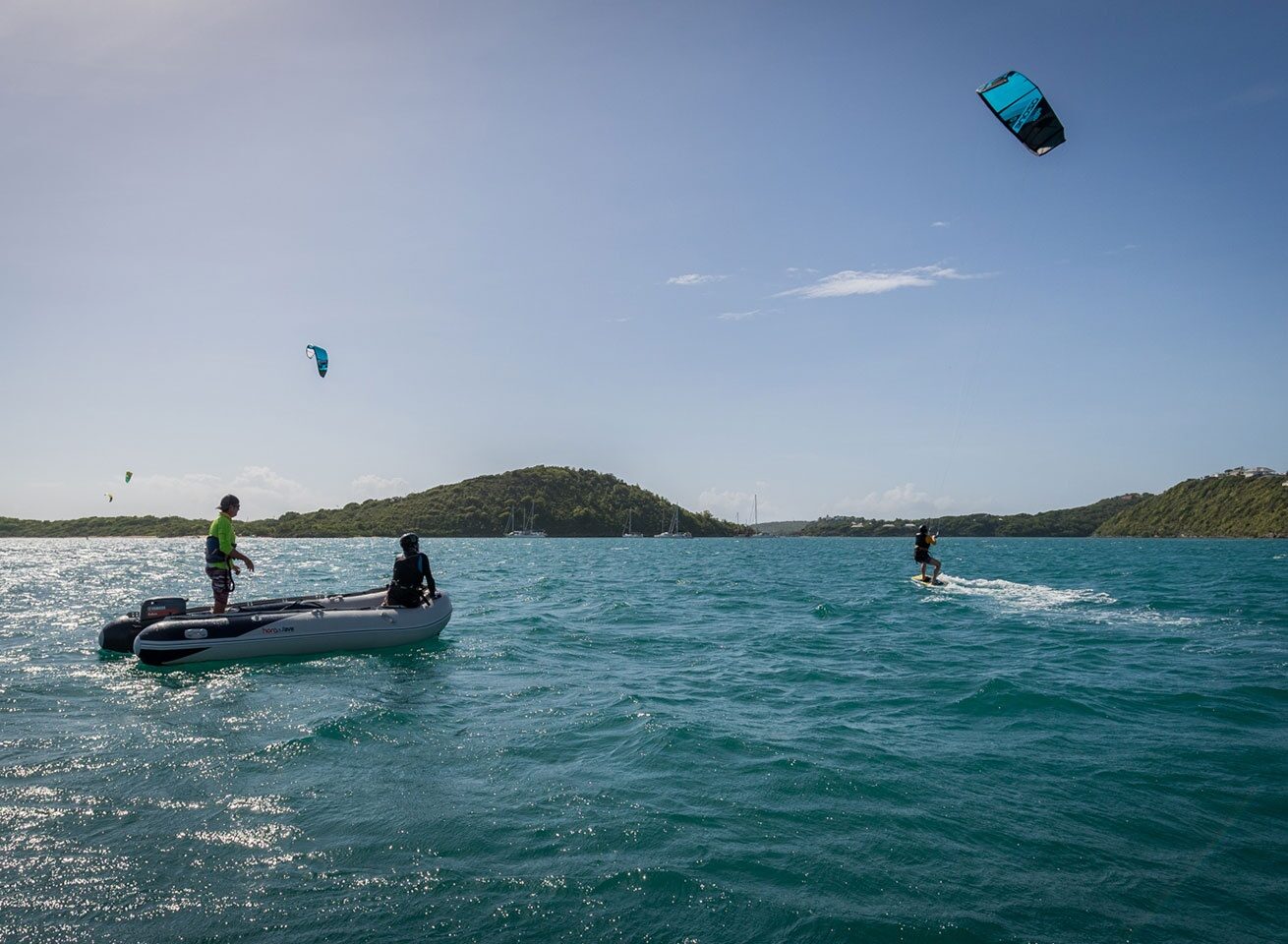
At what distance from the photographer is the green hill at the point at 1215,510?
152500 millimetres

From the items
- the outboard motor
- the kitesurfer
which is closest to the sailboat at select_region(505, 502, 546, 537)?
the kitesurfer

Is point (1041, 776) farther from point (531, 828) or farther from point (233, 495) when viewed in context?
point (233, 495)

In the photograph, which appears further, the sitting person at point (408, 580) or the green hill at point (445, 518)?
the green hill at point (445, 518)

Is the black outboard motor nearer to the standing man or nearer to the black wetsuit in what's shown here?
the standing man

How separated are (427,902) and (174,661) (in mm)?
10627

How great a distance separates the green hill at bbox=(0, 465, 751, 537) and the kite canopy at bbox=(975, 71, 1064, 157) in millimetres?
148268

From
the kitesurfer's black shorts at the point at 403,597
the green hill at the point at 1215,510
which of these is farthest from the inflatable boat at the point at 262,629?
the green hill at the point at 1215,510

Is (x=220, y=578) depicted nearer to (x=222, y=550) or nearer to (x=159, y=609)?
(x=222, y=550)

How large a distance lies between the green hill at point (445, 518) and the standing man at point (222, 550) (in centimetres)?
13988

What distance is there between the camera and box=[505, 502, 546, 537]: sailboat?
170 m

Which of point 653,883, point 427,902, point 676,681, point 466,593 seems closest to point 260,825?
point 427,902

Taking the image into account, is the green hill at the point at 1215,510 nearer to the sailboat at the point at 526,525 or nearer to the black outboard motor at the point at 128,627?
the sailboat at the point at 526,525

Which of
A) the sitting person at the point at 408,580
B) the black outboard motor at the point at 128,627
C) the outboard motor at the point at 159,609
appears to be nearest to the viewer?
the black outboard motor at the point at 128,627

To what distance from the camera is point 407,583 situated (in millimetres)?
14984
